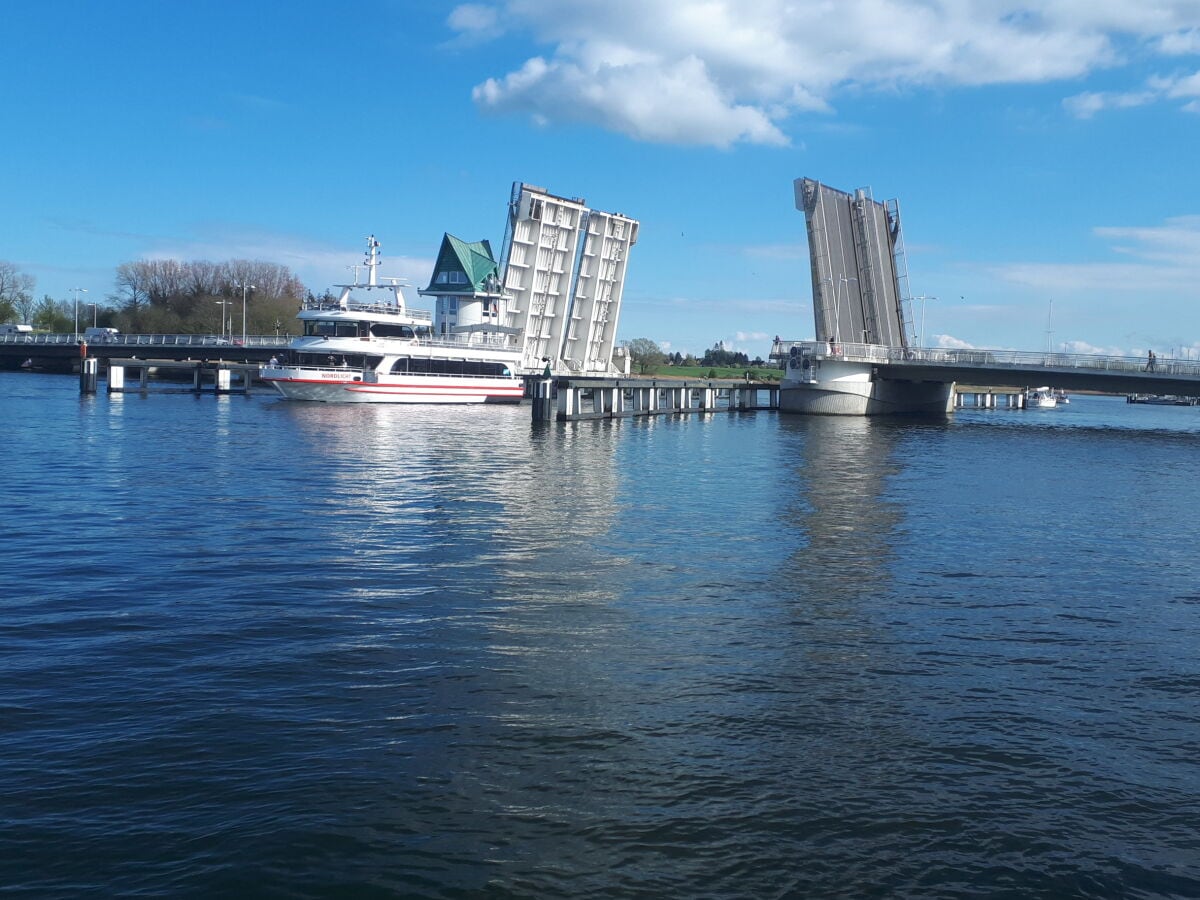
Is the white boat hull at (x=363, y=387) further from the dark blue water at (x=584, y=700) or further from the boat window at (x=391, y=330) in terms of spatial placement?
the dark blue water at (x=584, y=700)

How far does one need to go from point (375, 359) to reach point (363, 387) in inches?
66.4

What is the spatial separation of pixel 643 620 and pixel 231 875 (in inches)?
212

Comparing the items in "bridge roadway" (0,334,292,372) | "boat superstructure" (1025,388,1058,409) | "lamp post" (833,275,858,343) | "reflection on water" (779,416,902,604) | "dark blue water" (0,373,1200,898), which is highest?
"lamp post" (833,275,858,343)

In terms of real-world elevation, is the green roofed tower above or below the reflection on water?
above

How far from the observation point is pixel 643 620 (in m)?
9.94

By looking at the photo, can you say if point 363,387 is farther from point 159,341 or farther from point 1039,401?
point 1039,401

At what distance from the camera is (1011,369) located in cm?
5200

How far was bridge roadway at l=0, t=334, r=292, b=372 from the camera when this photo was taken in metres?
66.6

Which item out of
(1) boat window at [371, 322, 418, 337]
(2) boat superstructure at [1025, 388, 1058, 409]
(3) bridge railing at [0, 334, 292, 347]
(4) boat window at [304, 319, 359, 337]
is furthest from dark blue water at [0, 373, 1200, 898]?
(2) boat superstructure at [1025, 388, 1058, 409]

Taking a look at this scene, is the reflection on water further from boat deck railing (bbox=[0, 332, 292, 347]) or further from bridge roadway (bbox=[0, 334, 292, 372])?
boat deck railing (bbox=[0, 332, 292, 347])

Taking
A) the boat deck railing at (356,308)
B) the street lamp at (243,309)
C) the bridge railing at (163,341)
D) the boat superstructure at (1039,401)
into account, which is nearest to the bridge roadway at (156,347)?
the bridge railing at (163,341)

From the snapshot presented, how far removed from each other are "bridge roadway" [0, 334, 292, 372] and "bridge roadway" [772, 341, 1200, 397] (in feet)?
113

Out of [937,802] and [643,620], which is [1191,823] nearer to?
[937,802]

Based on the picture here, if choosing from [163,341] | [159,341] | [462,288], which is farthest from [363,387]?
[159,341]
